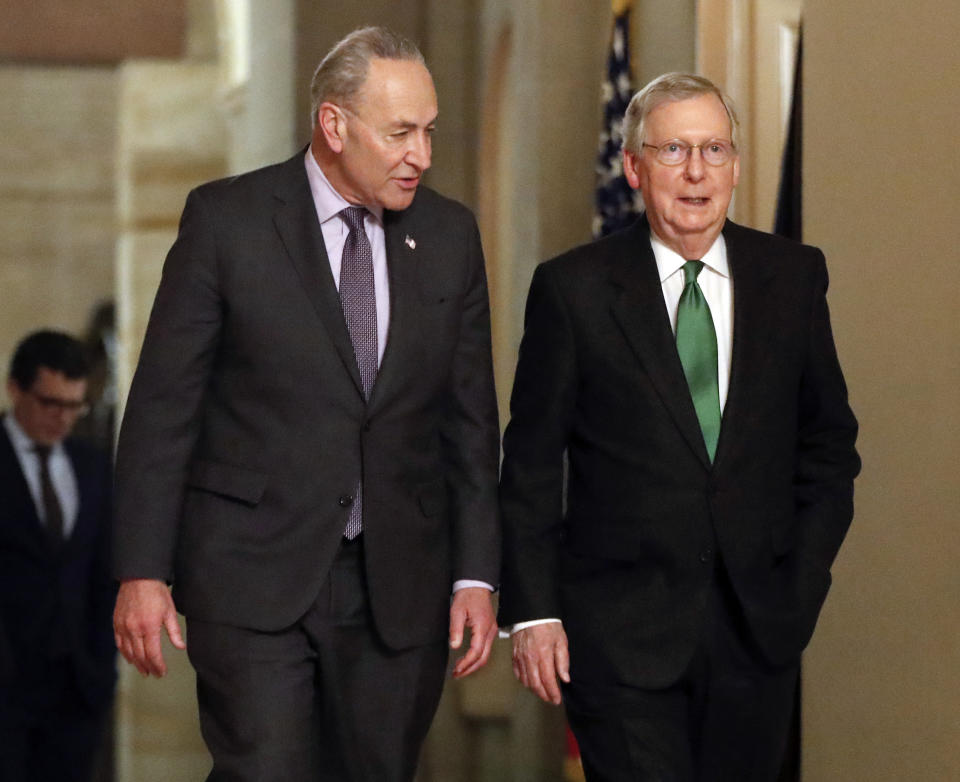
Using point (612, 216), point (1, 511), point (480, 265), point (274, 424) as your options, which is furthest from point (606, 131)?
point (274, 424)

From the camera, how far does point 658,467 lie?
3111 mm

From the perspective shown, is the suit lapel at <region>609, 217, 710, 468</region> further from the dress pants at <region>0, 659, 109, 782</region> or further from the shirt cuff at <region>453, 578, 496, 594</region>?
the dress pants at <region>0, 659, 109, 782</region>

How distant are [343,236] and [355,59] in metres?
0.32

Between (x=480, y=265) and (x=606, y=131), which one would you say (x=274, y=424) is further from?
(x=606, y=131)

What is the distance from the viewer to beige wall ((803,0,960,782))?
12.7ft

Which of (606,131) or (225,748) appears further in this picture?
(606,131)

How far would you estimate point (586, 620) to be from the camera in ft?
10.4

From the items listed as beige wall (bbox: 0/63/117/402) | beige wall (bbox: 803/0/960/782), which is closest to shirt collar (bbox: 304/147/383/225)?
beige wall (bbox: 803/0/960/782)

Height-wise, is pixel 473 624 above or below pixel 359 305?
below

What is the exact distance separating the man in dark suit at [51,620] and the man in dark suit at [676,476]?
2981mm

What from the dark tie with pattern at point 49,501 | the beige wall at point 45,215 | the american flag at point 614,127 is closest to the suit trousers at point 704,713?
the dark tie with pattern at point 49,501

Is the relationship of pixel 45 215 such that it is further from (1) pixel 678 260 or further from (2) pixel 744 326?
(2) pixel 744 326

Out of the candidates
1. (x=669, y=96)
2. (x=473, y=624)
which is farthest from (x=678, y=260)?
(x=473, y=624)

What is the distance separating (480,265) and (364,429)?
0.44 m
